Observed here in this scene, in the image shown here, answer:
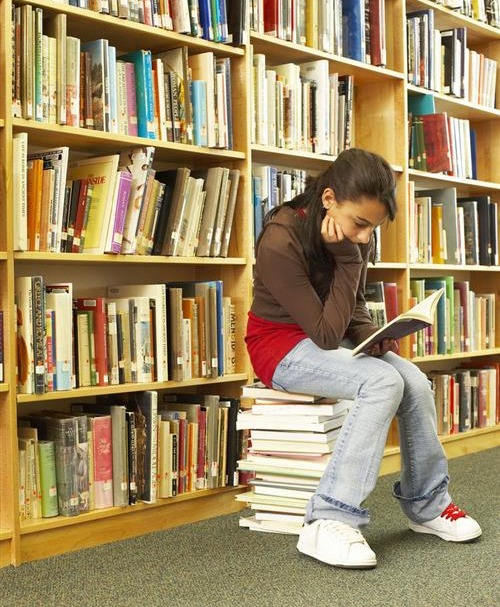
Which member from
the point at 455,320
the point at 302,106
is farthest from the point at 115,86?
the point at 455,320

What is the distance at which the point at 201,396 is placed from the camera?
2.83 metres

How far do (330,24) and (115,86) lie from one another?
104 centimetres

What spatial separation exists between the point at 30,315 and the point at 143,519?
0.71 metres

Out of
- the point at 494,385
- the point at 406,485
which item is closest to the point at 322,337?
the point at 406,485

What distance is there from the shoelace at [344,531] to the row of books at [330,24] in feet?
5.34

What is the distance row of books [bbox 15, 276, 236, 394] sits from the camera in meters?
2.34

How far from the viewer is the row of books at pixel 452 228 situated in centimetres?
372

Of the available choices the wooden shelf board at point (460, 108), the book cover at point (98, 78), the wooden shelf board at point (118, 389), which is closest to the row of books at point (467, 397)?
the wooden shelf board at point (460, 108)

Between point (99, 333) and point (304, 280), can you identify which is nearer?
point (304, 280)

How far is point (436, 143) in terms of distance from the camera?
148 inches

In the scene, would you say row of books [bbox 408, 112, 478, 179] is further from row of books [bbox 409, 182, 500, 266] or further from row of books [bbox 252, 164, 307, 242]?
row of books [bbox 252, 164, 307, 242]

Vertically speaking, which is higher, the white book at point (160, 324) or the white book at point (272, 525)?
the white book at point (160, 324)

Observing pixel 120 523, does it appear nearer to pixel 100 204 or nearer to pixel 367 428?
pixel 367 428

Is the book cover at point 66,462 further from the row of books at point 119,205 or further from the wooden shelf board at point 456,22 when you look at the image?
the wooden shelf board at point 456,22
